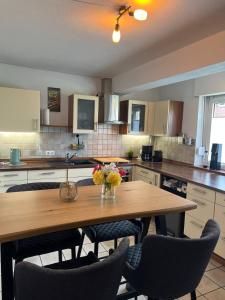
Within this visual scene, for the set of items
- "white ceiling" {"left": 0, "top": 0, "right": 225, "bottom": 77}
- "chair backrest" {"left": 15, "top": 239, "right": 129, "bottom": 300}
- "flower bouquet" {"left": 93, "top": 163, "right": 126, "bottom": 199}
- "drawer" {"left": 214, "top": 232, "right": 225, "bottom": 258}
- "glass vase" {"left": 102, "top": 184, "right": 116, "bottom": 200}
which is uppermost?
"white ceiling" {"left": 0, "top": 0, "right": 225, "bottom": 77}

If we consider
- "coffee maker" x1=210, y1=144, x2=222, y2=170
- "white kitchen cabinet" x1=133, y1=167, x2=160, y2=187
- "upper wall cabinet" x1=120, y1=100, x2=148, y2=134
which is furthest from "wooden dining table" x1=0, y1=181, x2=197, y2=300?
"upper wall cabinet" x1=120, y1=100, x2=148, y2=134

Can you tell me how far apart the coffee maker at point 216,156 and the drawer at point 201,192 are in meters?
0.79

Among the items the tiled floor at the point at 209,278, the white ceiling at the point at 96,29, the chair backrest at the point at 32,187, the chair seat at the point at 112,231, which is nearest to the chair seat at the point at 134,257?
the chair seat at the point at 112,231

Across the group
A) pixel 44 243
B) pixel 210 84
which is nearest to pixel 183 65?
pixel 210 84

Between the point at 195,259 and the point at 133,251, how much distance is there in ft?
1.65

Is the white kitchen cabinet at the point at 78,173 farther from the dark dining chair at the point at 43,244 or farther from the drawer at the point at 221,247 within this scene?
the drawer at the point at 221,247

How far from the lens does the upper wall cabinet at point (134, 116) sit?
405cm

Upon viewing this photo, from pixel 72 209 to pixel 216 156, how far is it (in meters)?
2.57

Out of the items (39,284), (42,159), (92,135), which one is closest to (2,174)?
(42,159)

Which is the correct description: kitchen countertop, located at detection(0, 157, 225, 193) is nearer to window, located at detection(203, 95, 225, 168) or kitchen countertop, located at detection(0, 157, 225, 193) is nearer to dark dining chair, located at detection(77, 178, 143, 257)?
window, located at detection(203, 95, 225, 168)

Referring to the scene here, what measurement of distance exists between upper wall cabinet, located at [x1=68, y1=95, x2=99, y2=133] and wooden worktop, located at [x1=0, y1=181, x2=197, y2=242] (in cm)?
195

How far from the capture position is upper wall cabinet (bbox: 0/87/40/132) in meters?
3.21

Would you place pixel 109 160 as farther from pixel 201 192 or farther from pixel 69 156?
pixel 201 192

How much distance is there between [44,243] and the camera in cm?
159
